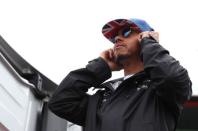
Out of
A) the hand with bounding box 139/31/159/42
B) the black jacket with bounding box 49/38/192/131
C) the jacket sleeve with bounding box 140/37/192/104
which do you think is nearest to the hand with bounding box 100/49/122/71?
the black jacket with bounding box 49/38/192/131

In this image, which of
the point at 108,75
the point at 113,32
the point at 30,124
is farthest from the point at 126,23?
the point at 30,124

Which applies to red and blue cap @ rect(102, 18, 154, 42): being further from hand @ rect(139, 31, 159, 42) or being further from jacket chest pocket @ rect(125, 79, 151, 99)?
jacket chest pocket @ rect(125, 79, 151, 99)

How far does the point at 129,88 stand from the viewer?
7.08 ft

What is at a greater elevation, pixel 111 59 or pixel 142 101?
pixel 111 59

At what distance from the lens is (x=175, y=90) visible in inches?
77.8

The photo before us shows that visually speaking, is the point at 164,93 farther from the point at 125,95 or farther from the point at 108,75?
the point at 108,75

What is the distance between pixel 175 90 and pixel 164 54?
0.18 metres

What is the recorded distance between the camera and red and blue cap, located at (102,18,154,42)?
2309 mm

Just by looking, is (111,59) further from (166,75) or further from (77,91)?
(166,75)

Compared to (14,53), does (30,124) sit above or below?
below

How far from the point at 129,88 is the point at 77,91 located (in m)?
0.32

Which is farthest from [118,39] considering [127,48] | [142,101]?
[142,101]

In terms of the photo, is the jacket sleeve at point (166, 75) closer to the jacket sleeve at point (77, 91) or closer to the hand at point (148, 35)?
the hand at point (148, 35)

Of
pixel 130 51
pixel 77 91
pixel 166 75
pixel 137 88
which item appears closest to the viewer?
pixel 166 75
